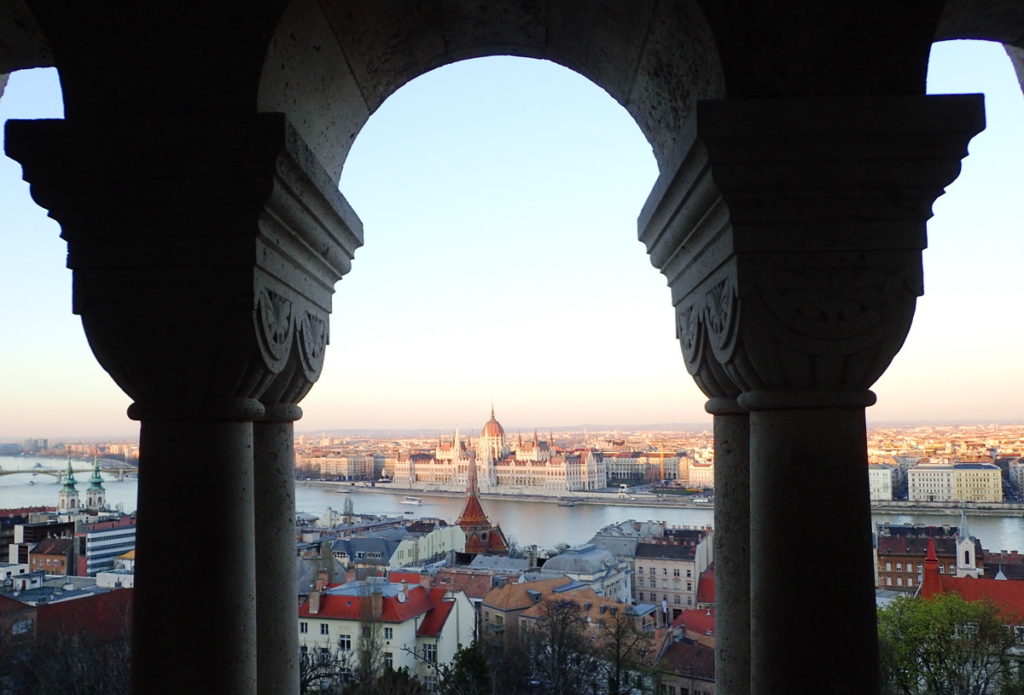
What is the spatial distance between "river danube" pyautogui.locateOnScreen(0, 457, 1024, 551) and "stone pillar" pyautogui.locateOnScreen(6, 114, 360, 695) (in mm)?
15994

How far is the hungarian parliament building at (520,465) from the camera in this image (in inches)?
2773

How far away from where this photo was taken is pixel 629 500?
189 feet

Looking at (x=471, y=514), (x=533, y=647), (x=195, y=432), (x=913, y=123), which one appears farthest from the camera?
(x=471, y=514)

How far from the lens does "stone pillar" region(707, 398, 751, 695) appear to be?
1.90 m

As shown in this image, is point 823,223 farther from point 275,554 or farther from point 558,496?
point 558,496

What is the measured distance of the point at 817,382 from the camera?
5.11ft

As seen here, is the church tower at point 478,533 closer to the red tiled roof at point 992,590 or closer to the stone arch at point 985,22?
the red tiled roof at point 992,590

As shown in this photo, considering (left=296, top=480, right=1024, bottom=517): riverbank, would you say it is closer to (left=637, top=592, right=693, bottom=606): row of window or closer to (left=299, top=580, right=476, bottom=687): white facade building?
(left=637, top=592, right=693, bottom=606): row of window

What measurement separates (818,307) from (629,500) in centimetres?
5726

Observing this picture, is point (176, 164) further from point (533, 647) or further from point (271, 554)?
point (533, 647)

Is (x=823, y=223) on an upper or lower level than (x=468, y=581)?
upper

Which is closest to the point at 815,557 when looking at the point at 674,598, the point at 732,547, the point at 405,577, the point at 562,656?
the point at 732,547

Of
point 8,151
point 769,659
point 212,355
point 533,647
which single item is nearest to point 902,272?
point 769,659

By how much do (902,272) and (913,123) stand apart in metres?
0.26
